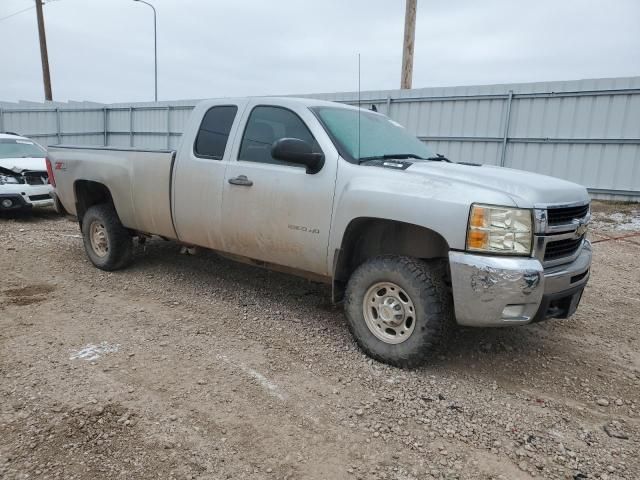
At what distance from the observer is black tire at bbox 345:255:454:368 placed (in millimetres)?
3283

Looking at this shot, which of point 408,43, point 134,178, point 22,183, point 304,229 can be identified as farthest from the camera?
point 408,43

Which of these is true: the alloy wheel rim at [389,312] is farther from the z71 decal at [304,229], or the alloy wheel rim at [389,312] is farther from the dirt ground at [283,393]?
the z71 decal at [304,229]

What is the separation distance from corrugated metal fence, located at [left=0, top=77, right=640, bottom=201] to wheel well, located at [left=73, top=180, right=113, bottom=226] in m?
4.19

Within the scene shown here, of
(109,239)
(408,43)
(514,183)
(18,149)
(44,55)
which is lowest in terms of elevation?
(109,239)

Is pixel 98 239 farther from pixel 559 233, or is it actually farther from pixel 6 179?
pixel 559 233

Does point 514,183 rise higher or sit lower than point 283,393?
higher

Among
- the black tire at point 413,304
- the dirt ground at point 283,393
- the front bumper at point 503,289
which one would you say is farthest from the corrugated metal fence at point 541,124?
the front bumper at point 503,289

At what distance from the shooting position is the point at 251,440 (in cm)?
267

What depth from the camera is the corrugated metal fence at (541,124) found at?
11290 millimetres

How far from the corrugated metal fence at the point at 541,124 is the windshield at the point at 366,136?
677 cm

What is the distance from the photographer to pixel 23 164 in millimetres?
9156

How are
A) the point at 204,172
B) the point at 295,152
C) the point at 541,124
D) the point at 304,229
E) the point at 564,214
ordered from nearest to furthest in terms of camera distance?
1. the point at 564,214
2. the point at 295,152
3. the point at 304,229
4. the point at 204,172
5. the point at 541,124

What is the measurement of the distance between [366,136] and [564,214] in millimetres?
1637

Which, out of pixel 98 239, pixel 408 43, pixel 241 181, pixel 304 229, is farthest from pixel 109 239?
pixel 408 43
